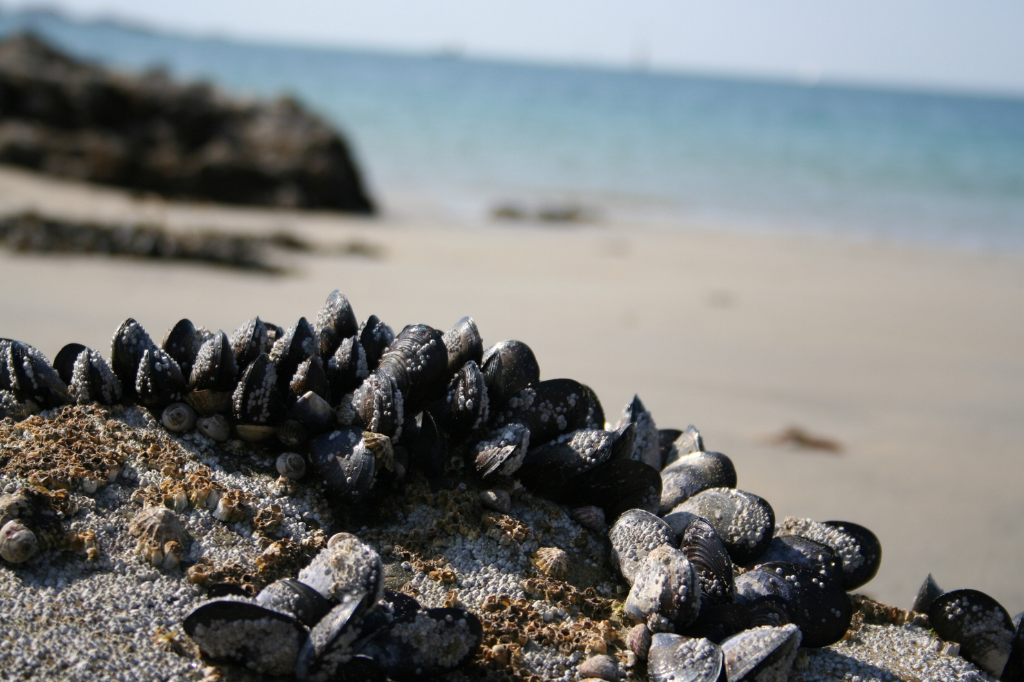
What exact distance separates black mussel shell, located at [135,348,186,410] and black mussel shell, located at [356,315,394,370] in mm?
527

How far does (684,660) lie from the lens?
6.12ft

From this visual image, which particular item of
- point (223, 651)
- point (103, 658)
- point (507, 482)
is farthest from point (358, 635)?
point (507, 482)

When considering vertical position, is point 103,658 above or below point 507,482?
below

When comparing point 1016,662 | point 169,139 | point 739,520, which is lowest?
point 1016,662

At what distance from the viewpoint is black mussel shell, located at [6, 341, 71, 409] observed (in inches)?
96.6

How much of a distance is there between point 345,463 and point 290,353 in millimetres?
417

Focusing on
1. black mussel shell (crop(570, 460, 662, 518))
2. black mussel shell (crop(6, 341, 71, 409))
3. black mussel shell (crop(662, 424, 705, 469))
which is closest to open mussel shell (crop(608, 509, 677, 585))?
black mussel shell (crop(570, 460, 662, 518))

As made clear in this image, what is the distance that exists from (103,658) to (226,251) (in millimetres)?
7896

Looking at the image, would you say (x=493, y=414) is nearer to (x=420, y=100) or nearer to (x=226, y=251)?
(x=226, y=251)

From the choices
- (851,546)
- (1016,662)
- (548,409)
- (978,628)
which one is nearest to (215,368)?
(548,409)

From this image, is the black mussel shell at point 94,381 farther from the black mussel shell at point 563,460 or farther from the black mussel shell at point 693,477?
the black mussel shell at point 693,477

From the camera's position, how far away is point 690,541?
2.16 metres

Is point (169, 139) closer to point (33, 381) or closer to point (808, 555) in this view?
point (33, 381)

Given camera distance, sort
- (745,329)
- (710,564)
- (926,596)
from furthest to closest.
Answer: (745,329), (926,596), (710,564)
